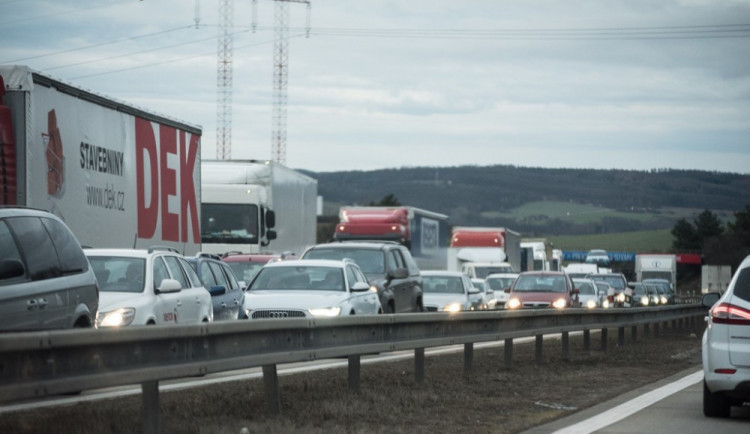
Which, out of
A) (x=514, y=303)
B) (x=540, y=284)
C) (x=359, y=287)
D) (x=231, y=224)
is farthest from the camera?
(x=540, y=284)

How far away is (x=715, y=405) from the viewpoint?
1202 cm

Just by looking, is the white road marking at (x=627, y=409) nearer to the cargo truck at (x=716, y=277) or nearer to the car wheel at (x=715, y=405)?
the car wheel at (x=715, y=405)

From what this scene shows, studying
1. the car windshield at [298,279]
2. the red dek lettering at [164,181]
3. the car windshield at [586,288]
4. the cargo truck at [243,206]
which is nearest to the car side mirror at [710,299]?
the car windshield at [298,279]

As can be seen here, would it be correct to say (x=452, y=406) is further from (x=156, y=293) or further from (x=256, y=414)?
(x=156, y=293)

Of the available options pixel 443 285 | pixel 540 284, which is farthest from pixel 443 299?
pixel 540 284

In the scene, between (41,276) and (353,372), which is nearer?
(41,276)

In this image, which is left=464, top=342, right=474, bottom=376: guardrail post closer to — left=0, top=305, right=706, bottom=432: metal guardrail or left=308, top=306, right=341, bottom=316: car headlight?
left=0, top=305, right=706, bottom=432: metal guardrail

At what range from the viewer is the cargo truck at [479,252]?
52.1 meters

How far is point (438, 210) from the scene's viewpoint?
6230 inches

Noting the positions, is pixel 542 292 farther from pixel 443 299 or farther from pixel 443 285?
pixel 443 299

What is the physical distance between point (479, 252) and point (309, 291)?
33937 millimetres

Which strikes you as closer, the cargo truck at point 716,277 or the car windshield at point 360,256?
the car windshield at point 360,256

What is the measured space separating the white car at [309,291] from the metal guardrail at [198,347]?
8.77 ft

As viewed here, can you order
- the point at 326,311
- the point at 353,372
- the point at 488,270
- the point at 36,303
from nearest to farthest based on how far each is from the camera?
the point at 36,303
the point at 353,372
the point at 326,311
the point at 488,270
